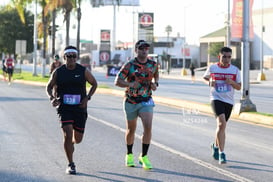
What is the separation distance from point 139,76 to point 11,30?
6183 cm

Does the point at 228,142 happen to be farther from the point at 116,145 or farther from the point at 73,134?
the point at 73,134

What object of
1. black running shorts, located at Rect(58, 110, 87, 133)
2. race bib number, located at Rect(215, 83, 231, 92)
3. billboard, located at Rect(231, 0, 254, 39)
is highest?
billboard, located at Rect(231, 0, 254, 39)

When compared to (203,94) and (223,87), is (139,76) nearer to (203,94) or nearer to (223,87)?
(223,87)

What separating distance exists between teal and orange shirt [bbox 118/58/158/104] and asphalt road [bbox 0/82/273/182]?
1.06 meters

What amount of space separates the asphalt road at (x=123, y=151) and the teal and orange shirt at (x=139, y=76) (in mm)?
1055

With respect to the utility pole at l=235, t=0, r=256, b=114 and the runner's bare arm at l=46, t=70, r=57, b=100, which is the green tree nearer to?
the utility pole at l=235, t=0, r=256, b=114

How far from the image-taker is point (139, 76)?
28.9 ft

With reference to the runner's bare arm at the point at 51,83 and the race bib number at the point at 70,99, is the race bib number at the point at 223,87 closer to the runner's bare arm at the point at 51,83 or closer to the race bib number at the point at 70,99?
the race bib number at the point at 70,99

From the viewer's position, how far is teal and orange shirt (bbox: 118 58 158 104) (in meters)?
8.81

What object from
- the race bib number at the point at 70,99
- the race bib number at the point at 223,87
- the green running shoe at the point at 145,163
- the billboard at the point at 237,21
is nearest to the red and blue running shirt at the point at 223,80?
the race bib number at the point at 223,87

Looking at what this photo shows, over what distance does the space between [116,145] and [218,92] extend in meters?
2.56

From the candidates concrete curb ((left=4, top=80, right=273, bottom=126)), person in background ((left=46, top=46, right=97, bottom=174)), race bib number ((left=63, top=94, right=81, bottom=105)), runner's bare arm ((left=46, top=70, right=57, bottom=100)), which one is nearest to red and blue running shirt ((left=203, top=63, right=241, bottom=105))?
person in background ((left=46, top=46, right=97, bottom=174))

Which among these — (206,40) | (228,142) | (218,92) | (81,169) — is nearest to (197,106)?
(228,142)

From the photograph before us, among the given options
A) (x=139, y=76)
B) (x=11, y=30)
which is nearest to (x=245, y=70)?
(x=139, y=76)
